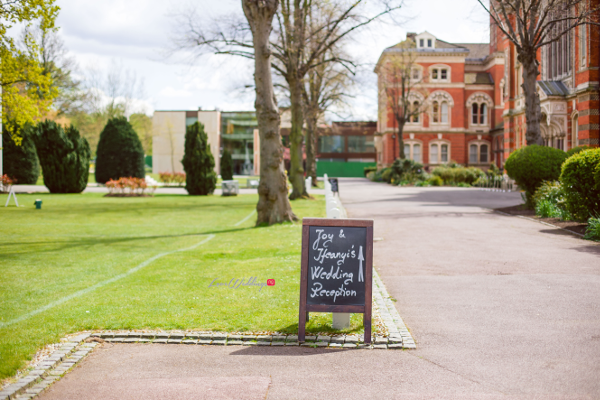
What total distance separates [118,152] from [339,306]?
33.5 meters

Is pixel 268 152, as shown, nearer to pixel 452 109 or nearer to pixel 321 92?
pixel 321 92

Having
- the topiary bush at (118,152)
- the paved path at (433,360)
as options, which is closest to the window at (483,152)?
the topiary bush at (118,152)

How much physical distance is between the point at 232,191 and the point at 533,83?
16496mm

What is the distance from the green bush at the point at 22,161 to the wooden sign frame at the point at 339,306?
33.3 meters

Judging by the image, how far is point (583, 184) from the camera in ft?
40.7

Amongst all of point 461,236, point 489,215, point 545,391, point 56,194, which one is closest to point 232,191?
point 56,194

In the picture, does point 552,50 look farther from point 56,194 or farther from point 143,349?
point 143,349

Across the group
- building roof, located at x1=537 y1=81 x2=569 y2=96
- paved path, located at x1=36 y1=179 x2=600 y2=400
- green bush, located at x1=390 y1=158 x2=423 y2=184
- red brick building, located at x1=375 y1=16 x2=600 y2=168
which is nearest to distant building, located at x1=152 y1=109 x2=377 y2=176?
red brick building, located at x1=375 y1=16 x2=600 y2=168

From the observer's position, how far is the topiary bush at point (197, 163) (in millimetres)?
29594

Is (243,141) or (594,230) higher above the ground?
(243,141)

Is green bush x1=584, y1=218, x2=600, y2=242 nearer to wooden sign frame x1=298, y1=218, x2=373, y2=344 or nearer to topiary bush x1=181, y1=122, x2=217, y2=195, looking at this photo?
wooden sign frame x1=298, y1=218, x2=373, y2=344

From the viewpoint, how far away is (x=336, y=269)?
16.8 ft

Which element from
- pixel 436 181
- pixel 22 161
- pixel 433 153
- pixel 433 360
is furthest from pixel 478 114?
pixel 433 360

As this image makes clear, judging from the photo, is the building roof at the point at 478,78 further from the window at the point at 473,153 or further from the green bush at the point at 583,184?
the green bush at the point at 583,184
